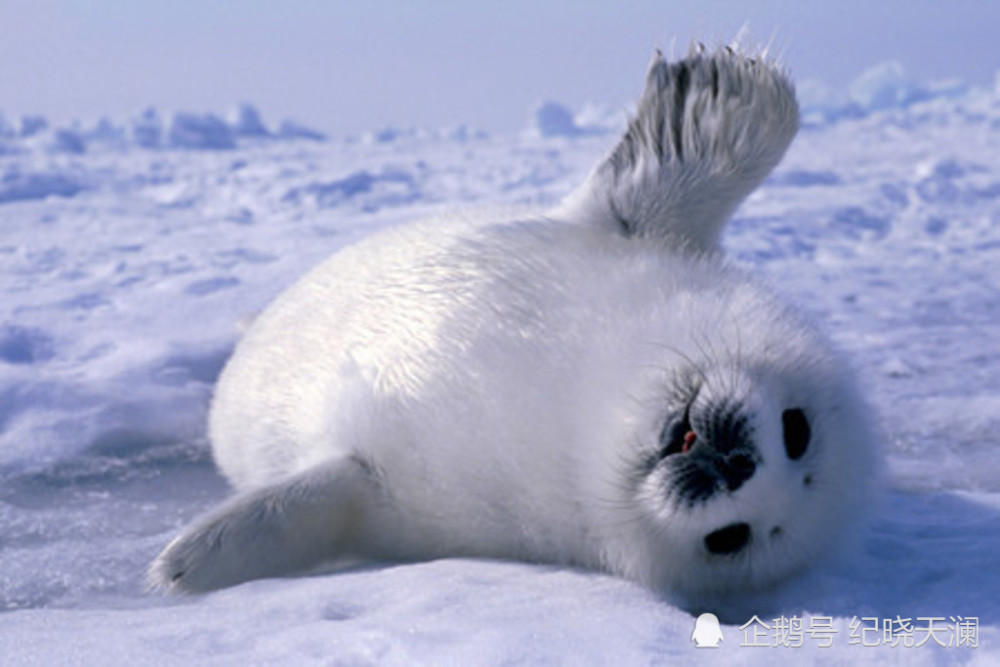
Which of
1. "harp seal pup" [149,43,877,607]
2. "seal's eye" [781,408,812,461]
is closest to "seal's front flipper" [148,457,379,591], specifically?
"harp seal pup" [149,43,877,607]

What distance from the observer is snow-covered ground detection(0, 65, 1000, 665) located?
1.80 metres

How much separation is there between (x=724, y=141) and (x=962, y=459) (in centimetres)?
133

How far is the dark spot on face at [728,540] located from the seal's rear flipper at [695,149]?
3.97 feet

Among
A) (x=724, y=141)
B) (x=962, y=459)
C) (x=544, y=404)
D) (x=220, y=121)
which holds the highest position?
(x=220, y=121)

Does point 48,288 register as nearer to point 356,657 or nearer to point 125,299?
point 125,299

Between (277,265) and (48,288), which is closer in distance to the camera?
(48,288)

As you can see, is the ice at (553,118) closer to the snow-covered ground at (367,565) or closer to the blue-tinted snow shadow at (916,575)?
the snow-covered ground at (367,565)

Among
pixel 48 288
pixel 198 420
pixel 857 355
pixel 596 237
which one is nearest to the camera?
pixel 596 237

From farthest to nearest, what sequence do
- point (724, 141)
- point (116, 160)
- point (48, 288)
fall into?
point (116, 160), point (48, 288), point (724, 141)

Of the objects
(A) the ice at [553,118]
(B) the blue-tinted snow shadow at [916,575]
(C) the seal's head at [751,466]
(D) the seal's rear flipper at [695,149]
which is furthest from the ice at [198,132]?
(C) the seal's head at [751,466]

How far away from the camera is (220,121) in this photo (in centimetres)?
3728

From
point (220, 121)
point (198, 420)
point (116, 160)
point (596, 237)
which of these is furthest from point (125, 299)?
point (220, 121)

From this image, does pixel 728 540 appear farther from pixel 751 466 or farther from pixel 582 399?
pixel 582 399

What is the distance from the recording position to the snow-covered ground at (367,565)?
1800 millimetres
